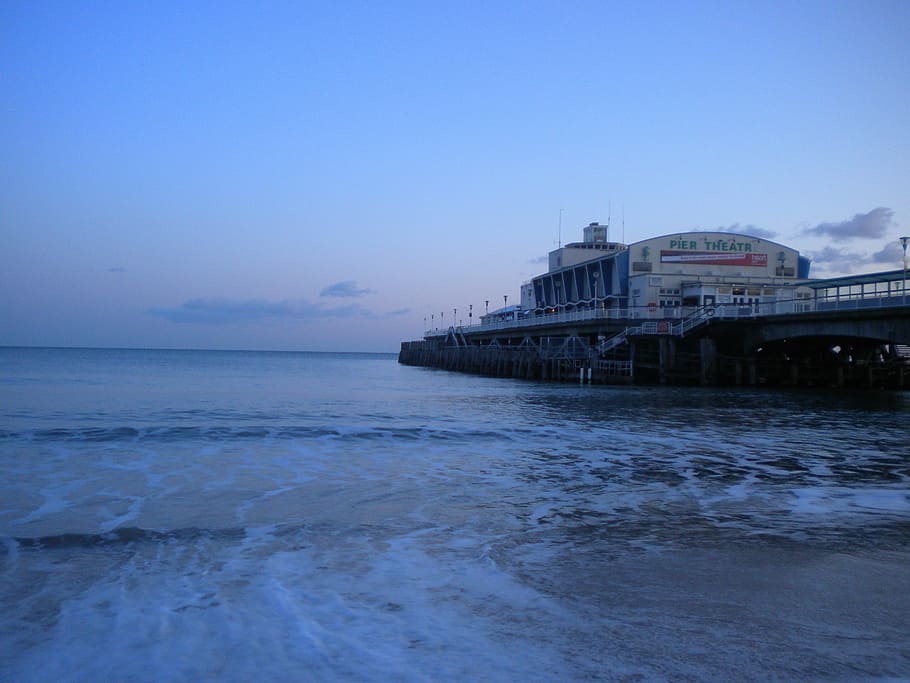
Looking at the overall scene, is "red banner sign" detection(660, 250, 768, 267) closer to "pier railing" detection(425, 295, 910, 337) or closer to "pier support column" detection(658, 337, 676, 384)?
"pier railing" detection(425, 295, 910, 337)

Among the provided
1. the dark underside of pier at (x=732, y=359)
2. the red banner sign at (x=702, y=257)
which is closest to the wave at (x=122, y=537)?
the dark underside of pier at (x=732, y=359)

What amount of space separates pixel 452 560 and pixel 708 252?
53.5 meters

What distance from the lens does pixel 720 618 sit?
643 centimetres

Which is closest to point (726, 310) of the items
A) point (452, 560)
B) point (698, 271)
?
point (698, 271)

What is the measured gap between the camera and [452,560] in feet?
27.6

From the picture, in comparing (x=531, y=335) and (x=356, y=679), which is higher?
(x=531, y=335)

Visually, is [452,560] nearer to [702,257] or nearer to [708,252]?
[702,257]

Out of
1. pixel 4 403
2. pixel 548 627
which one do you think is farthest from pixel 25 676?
pixel 4 403

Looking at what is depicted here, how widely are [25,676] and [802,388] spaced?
1840 inches

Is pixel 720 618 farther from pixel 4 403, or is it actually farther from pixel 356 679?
pixel 4 403

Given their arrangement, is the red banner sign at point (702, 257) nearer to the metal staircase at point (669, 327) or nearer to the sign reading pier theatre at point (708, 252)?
the sign reading pier theatre at point (708, 252)

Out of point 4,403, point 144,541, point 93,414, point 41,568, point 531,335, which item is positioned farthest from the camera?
point 531,335

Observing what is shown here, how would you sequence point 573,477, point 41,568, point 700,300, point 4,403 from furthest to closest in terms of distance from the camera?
point 700,300, point 4,403, point 573,477, point 41,568

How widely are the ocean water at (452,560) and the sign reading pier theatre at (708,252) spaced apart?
129 ft
